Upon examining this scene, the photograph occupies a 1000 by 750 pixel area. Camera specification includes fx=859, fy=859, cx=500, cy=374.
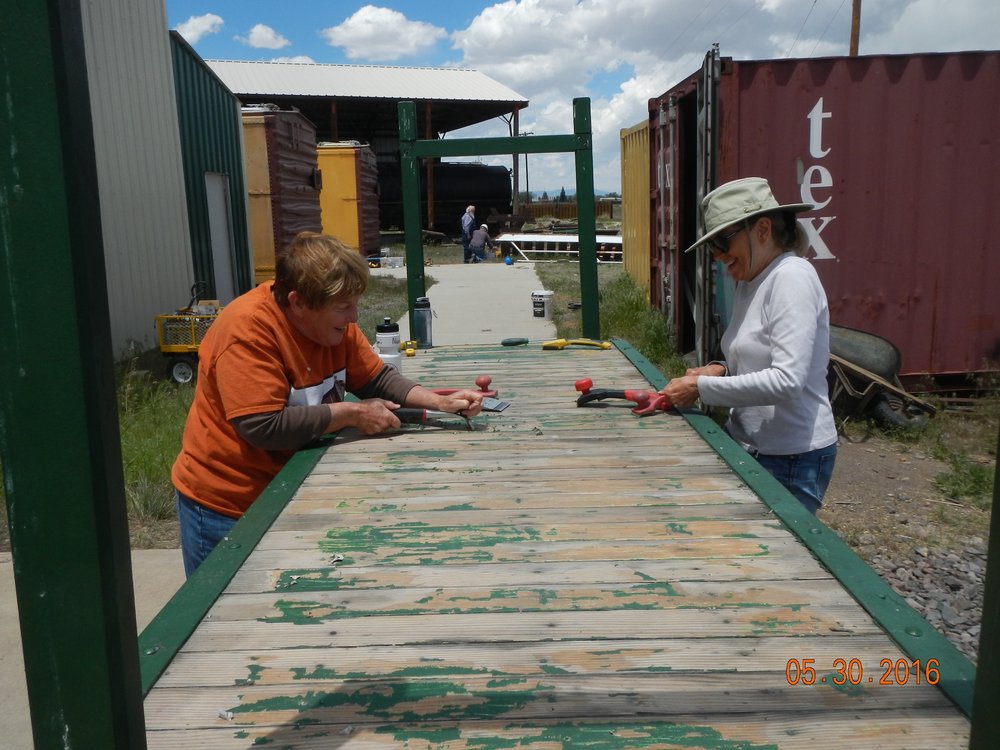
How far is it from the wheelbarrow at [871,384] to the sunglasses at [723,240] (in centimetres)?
423

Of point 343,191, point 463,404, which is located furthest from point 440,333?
point 343,191

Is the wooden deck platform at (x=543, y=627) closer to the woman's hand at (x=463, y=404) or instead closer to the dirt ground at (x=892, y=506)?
the woman's hand at (x=463, y=404)

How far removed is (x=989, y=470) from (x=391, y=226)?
25.7 m

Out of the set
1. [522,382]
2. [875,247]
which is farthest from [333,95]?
[522,382]

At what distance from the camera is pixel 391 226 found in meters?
29.8

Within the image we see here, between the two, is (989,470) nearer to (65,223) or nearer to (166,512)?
(166,512)

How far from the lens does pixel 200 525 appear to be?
279cm

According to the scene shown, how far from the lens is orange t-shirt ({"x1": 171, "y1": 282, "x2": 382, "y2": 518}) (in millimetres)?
2674

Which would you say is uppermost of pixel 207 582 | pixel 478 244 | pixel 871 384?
pixel 478 244

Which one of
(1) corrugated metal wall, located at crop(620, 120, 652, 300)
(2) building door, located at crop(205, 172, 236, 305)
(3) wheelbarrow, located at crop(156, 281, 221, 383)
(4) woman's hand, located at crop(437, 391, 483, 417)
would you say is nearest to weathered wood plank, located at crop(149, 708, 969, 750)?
(4) woman's hand, located at crop(437, 391, 483, 417)

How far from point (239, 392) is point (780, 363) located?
67.4 inches

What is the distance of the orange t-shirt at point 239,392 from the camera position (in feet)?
8.77
